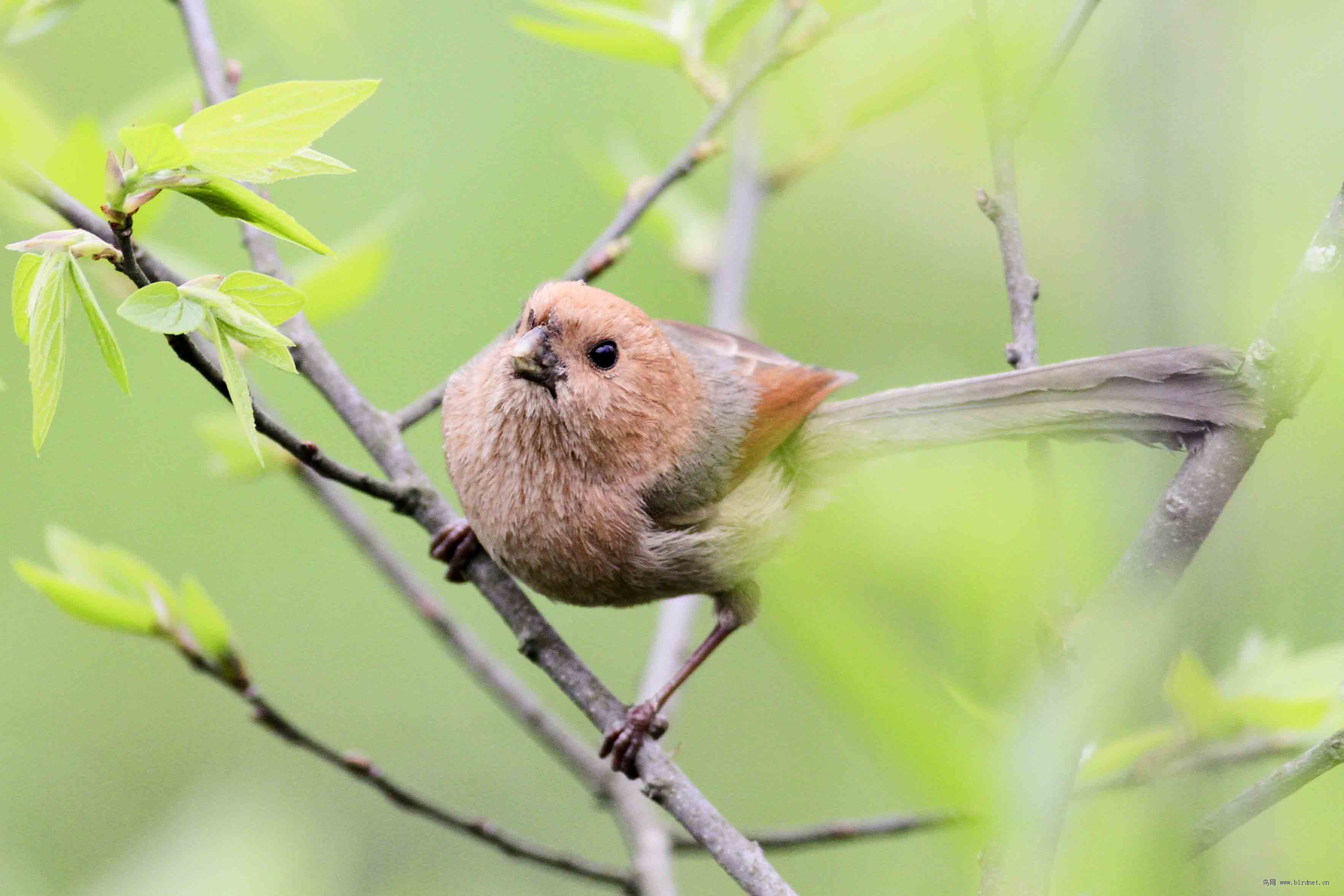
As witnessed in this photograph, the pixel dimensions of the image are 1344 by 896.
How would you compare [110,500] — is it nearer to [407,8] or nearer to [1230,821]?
[407,8]

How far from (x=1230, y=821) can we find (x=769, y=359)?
8.70ft

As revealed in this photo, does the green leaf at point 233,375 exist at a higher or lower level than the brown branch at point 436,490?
lower

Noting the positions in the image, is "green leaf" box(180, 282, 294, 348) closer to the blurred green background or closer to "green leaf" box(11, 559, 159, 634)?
the blurred green background

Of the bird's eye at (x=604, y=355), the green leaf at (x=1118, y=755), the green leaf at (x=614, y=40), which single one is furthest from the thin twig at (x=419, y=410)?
the green leaf at (x=1118, y=755)

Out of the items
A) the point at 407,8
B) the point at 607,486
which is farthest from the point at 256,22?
the point at 407,8

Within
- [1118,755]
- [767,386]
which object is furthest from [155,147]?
[767,386]

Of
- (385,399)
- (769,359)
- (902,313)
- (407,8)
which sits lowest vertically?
(769,359)

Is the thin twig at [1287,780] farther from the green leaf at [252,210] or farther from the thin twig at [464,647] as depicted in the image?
the thin twig at [464,647]

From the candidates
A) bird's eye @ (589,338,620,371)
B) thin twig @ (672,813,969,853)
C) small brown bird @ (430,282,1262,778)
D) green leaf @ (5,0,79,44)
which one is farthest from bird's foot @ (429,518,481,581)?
green leaf @ (5,0,79,44)

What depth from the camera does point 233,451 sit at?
315cm

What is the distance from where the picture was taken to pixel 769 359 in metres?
4.03

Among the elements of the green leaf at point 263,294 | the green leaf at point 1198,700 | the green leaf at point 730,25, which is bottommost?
the green leaf at point 263,294

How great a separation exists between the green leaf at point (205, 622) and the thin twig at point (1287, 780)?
194cm

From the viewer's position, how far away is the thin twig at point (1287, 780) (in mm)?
1564
